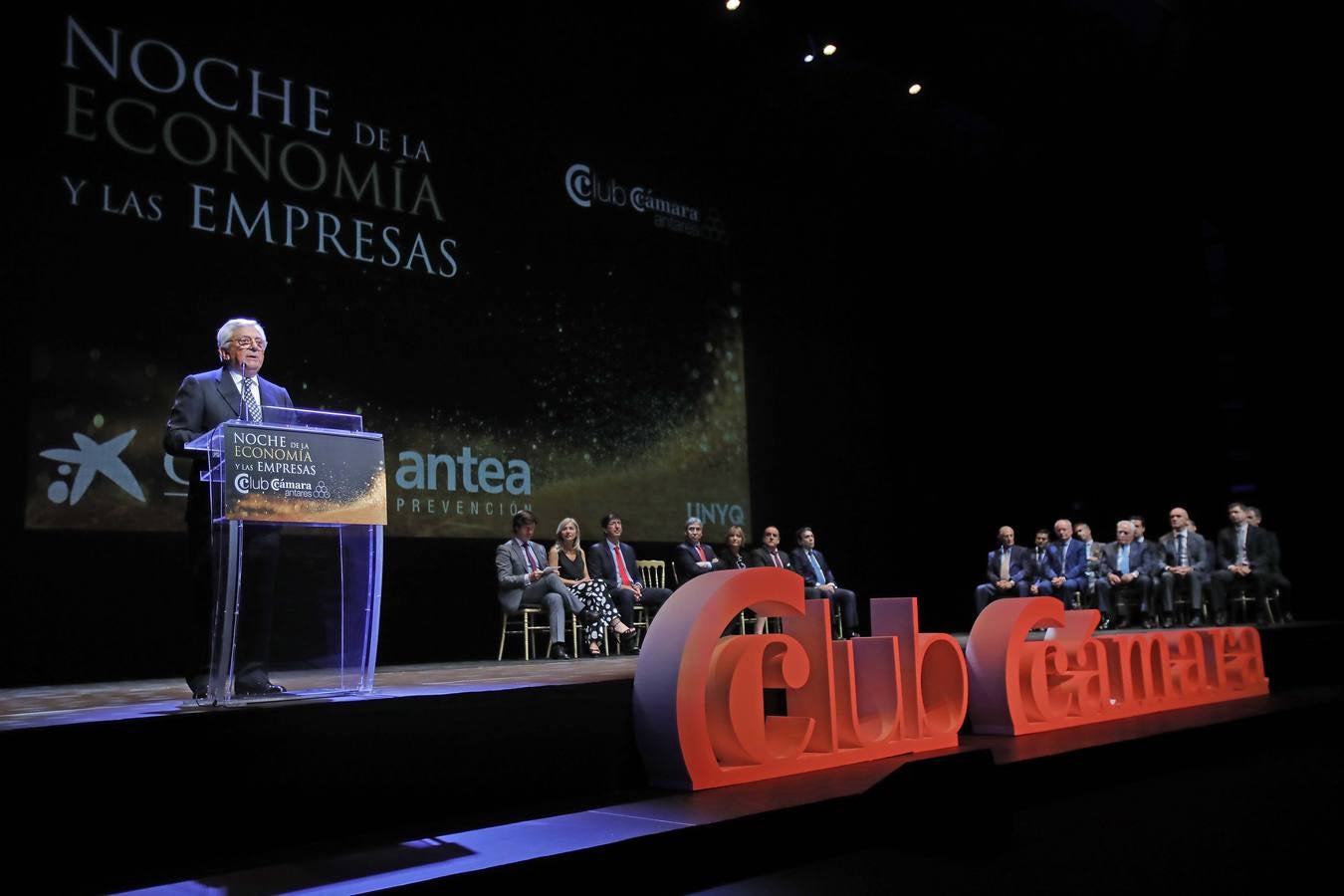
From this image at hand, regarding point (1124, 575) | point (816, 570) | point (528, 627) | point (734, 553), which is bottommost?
point (528, 627)

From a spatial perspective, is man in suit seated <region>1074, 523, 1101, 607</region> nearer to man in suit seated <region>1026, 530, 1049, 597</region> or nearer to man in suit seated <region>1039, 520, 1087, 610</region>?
man in suit seated <region>1039, 520, 1087, 610</region>

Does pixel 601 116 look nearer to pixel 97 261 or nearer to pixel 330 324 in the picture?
pixel 330 324

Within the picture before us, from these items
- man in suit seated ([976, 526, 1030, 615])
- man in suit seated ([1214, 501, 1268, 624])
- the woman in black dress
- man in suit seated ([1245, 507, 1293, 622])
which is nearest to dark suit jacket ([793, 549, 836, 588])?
the woman in black dress

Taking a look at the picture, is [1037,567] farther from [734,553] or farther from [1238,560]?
[734,553]

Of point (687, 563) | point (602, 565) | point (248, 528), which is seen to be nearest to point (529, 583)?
point (602, 565)

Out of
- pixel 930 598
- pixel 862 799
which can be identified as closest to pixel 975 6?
pixel 930 598

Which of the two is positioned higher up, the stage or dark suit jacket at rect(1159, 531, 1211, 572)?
dark suit jacket at rect(1159, 531, 1211, 572)

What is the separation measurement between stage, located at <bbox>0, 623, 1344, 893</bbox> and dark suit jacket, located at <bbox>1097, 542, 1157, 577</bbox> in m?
4.56

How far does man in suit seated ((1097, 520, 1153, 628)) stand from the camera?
8.04 metres

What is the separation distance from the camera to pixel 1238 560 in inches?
308

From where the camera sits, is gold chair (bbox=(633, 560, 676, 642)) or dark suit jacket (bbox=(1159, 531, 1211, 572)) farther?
dark suit jacket (bbox=(1159, 531, 1211, 572))

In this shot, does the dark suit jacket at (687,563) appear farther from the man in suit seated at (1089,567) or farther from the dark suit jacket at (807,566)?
the man in suit seated at (1089,567)

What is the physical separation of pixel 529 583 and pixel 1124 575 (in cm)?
466

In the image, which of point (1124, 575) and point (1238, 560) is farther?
point (1124, 575)
